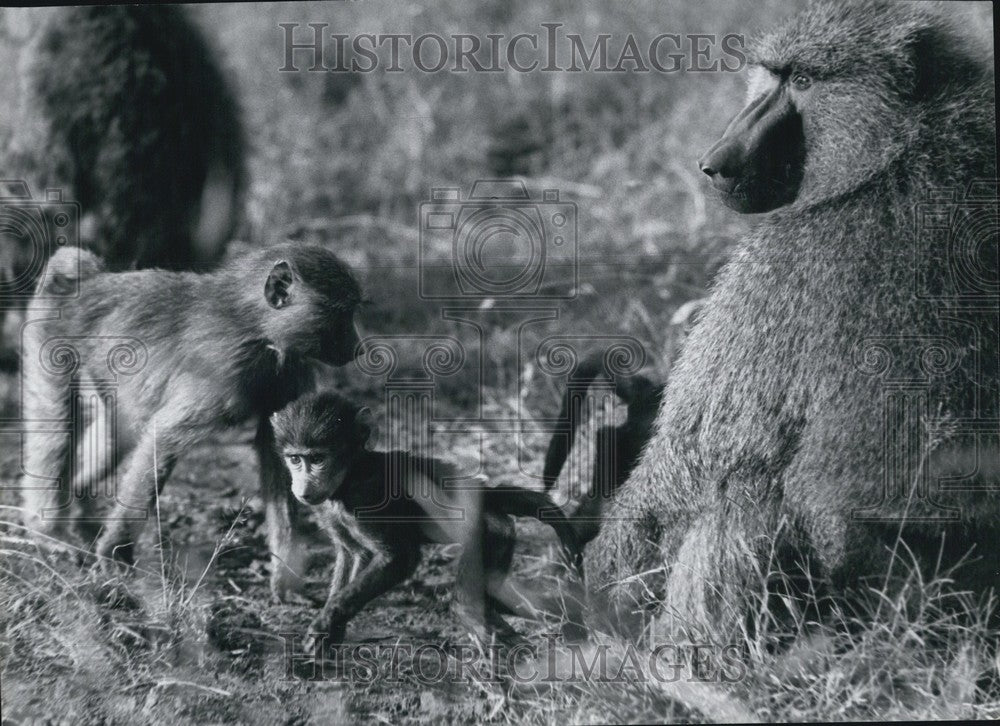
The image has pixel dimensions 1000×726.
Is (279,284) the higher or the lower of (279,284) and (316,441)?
the higher

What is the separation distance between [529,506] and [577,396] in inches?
15.8

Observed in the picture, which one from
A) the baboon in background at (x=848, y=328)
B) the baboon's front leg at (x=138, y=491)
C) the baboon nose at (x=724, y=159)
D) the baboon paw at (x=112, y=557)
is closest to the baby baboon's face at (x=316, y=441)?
the baboon's front leg at (x=138, y=491)

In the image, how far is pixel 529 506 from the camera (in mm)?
2828

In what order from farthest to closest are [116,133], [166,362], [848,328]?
1. [116,133]
2. [166,362]
3. [848,328]

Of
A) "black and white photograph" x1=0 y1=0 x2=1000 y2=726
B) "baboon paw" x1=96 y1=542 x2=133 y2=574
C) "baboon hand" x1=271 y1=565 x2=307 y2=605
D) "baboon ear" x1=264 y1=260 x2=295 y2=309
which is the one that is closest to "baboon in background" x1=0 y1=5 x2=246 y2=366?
"black and white photograph" x1=0 y1=0 x2=1000 y2=726

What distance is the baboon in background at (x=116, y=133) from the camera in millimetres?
3746

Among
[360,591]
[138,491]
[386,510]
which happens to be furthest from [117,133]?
[360,591]

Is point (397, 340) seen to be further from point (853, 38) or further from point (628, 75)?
point (628, 75)

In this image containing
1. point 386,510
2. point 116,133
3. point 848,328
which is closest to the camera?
point 848,328

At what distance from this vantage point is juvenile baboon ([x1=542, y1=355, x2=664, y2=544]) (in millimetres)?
2951

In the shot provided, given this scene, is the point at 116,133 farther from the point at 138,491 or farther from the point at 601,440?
the point at 601,440

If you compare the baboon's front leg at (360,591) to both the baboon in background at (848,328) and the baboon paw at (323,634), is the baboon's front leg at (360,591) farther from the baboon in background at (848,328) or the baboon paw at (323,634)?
the baboon in background at (848,328)

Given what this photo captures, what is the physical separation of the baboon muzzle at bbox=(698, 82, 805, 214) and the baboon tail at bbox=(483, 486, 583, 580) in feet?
2.90

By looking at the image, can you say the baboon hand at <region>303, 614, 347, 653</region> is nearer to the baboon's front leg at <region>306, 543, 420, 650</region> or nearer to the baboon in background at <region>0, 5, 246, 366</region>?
the baboon's front leg at <region>306, 543, 420, 650</region>
